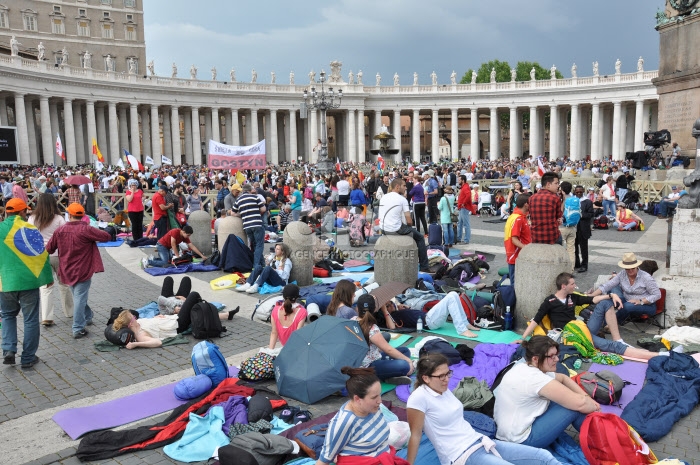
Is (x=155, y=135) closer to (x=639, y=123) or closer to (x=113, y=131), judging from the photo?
(x=113, y=131)

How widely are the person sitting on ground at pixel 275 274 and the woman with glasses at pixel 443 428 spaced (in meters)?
7.28

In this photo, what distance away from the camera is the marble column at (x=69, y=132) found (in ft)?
173

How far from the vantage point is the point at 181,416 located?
5.67 m

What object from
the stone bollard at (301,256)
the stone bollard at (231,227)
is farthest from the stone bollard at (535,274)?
the stone bollard at (231,227)

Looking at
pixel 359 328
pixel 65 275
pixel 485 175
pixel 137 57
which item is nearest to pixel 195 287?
pixel 65 275

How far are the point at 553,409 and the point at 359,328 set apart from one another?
2.32 meters

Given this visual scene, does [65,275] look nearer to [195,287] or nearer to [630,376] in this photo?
[195,287]

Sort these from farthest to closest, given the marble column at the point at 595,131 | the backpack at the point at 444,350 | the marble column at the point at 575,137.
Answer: the marble column at the point at 575,137
the marble column at the point at 595,131
the backpack at the point at 444,350

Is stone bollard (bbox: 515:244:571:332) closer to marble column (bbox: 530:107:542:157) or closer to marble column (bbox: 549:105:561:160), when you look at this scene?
marble column (bbox: 549:105:561:160)

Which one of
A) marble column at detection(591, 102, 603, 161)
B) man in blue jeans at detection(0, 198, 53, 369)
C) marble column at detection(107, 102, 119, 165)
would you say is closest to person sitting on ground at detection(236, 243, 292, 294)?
man in blue jeans at detection(0, 198, 53, 369)

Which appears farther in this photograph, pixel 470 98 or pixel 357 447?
pixel 470 98

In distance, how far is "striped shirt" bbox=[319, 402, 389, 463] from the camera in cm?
415

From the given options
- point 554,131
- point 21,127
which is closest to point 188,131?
point 21,127

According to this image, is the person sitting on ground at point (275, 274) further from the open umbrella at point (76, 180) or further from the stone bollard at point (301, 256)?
the open umbrella at point (76, 180)
